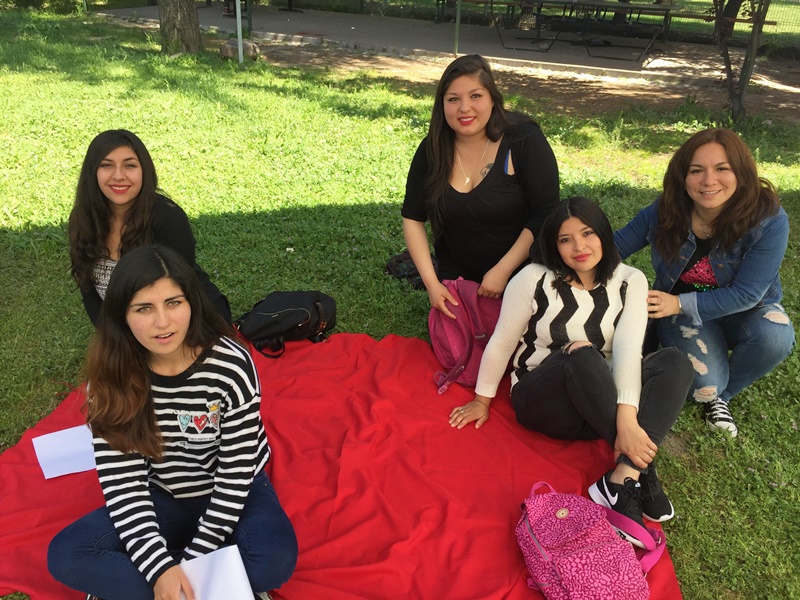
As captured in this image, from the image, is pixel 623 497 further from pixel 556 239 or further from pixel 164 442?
pixel 164 442

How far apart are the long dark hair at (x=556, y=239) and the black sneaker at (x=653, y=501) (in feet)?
2.87

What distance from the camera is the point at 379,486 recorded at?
308cm

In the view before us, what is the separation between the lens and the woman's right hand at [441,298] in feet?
12.1

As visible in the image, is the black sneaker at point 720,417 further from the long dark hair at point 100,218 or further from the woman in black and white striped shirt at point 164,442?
the long dark hair at point 100,218

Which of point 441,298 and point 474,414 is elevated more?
point 441,298

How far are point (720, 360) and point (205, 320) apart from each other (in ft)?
8.51

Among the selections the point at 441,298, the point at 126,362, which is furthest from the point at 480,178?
the point at 126,362

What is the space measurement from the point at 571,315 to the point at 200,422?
1.70 m

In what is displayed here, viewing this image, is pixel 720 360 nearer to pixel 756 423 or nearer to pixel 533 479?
pixel 756 423

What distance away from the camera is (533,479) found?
3107 millimetres

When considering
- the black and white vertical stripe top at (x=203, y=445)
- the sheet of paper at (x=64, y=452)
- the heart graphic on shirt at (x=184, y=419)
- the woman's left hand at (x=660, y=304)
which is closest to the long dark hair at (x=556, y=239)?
the woman's left hand at (x=660, y=304)

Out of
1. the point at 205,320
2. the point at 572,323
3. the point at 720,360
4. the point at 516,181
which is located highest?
the point at 516,181

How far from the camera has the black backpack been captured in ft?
13.2

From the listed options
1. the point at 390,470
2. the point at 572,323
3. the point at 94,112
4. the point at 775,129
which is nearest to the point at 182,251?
the point at 390,470
